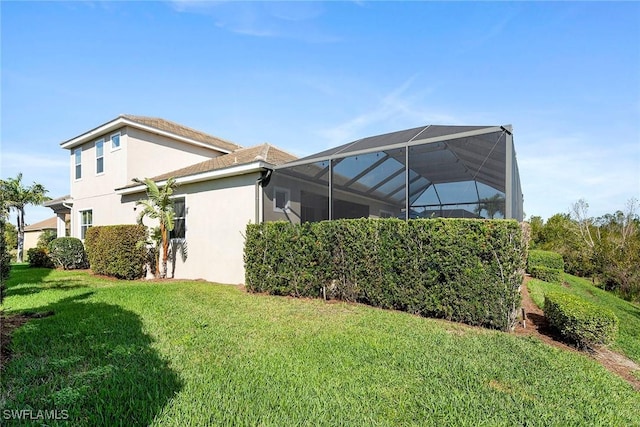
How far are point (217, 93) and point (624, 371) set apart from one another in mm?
11821

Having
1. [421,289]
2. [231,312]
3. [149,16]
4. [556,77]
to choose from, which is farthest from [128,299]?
[556,77]

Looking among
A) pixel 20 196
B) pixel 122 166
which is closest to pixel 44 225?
pixel 20 196

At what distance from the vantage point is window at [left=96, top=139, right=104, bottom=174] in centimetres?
1474

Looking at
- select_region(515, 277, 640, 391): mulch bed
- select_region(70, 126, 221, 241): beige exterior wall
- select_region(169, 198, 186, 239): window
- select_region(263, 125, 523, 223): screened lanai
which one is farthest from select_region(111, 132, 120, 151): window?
select_region(515, 277, 640, 391): mulch bed

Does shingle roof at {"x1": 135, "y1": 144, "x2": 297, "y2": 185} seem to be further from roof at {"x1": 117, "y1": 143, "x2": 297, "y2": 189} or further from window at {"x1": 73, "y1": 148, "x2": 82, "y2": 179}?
window at {"x1": 73, "y1": 148, "x2": 82, "y2": 179}

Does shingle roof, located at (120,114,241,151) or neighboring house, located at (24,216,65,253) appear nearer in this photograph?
shingle roof, located at (120,114,241,151)

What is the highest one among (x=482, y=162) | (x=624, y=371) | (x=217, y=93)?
(x=217, y=93)

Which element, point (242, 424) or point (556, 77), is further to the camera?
point (556, 77)

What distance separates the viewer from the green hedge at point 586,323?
4.68 m

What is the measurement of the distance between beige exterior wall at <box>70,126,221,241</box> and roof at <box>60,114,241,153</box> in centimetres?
28

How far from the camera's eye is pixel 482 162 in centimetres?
732

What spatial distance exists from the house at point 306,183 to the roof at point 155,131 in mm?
62

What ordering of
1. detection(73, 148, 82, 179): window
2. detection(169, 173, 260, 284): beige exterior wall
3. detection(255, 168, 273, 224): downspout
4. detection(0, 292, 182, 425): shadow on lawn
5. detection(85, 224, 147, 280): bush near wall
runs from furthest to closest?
detection(73, 148, 82, 179): window < detection(85, 224, 147, 280): bush near wall < detection(169, 173, 260, 284): beige exterior wall < detection(255, 168, 273, 224): downspout < detection(0, 292, 182, 425): shadow on lawn

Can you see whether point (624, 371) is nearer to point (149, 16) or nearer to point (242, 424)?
point (242, 424)
